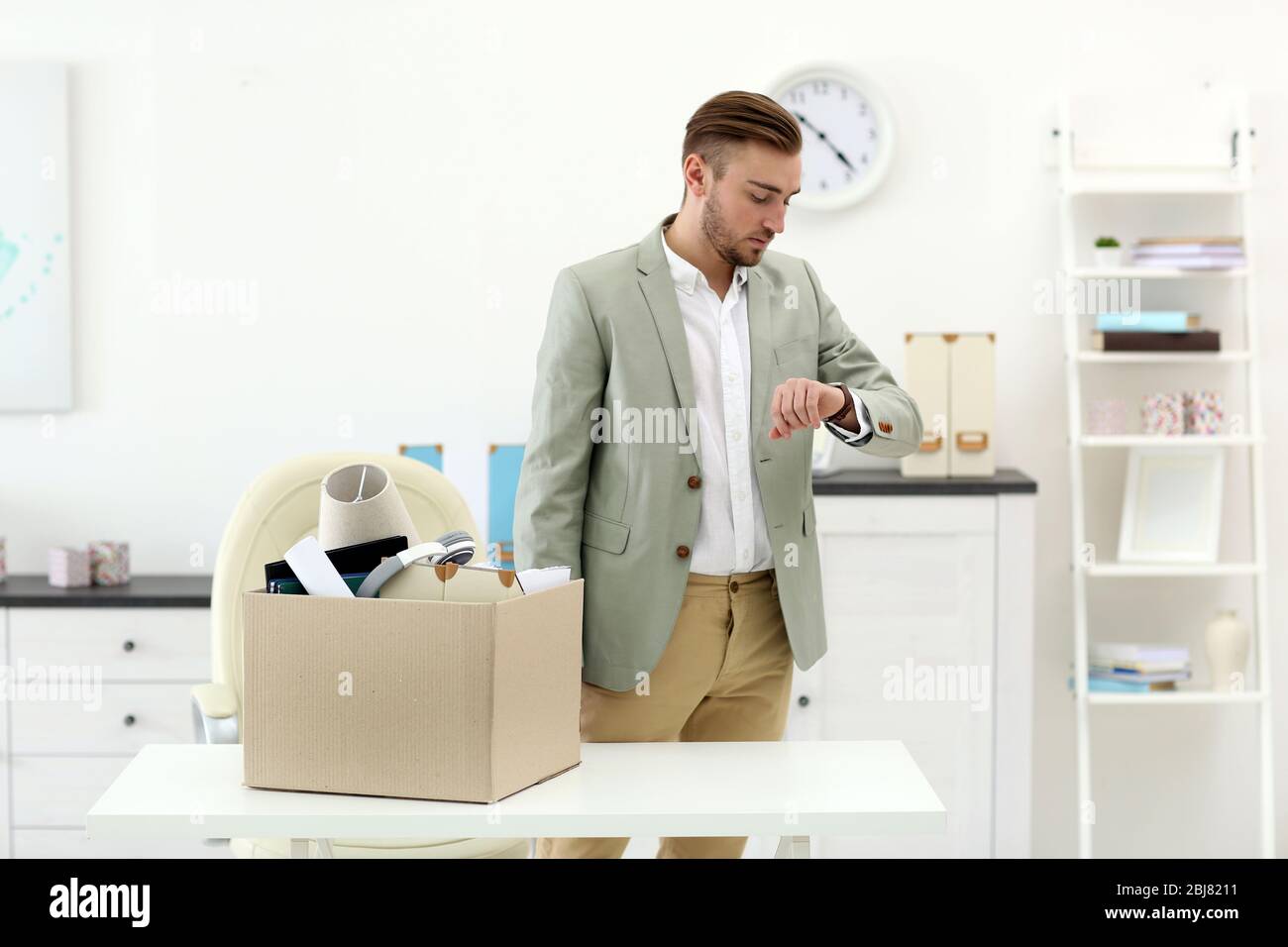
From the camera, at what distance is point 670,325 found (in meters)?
1.88

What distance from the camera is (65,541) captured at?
3246 mm

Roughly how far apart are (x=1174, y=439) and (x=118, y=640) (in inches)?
93.9

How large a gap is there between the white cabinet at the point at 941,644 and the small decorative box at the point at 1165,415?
407 millimetres

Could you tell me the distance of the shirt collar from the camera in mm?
1915

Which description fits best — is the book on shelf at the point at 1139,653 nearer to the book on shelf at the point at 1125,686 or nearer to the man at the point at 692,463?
the book on shelf at the point at 1125,686

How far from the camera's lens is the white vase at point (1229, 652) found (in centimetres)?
304

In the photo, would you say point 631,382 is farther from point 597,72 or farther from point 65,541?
point 65,541

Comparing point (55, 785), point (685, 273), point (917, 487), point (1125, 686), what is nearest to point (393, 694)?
point (685, 273)

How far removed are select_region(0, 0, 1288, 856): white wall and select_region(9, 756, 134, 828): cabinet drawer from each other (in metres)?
0.53

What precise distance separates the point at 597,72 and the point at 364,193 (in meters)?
0.63

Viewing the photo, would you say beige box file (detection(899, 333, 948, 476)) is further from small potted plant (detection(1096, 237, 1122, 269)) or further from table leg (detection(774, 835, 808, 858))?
table leg (detection(774, 835, 808, 858))

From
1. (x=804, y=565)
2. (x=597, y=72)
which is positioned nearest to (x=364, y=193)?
(x=597, y=72)

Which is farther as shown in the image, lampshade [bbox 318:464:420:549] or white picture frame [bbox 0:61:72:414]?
white picture frame [bbox 0:61:72:414]

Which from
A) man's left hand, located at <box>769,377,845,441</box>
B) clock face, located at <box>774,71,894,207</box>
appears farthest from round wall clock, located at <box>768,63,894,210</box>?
man's left hand, located at <box>769,377,845,441</box>
